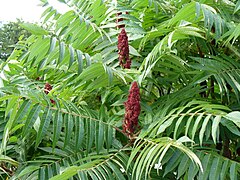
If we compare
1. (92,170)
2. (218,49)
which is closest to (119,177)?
(92,170)

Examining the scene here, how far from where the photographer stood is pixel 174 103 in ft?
3.61

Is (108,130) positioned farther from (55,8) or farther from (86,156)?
(55,8)

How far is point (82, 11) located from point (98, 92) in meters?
0.30

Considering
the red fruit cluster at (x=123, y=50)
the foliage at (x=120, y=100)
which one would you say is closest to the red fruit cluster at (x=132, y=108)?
the foliage at (x=120, y=100)

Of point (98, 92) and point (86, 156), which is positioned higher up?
point (98, 92)

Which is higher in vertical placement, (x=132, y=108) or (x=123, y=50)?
(x=123, y=50)

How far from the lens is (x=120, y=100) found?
1146 millimetres

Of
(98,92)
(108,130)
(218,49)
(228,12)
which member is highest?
(228,12)

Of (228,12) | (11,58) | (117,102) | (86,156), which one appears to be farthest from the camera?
(11,58)

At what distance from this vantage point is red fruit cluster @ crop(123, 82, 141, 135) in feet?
3.29

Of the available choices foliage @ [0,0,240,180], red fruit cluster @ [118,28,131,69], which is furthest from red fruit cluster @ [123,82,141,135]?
red fruit cluster @ [118,28,131,69]

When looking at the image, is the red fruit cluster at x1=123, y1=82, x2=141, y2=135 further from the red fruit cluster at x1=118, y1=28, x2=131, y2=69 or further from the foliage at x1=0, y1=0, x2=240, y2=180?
the red fruit cluster at x1=118, y1=28, x2=131, y2=69

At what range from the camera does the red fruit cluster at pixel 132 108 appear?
1.00m

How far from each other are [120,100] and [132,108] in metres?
0.14
